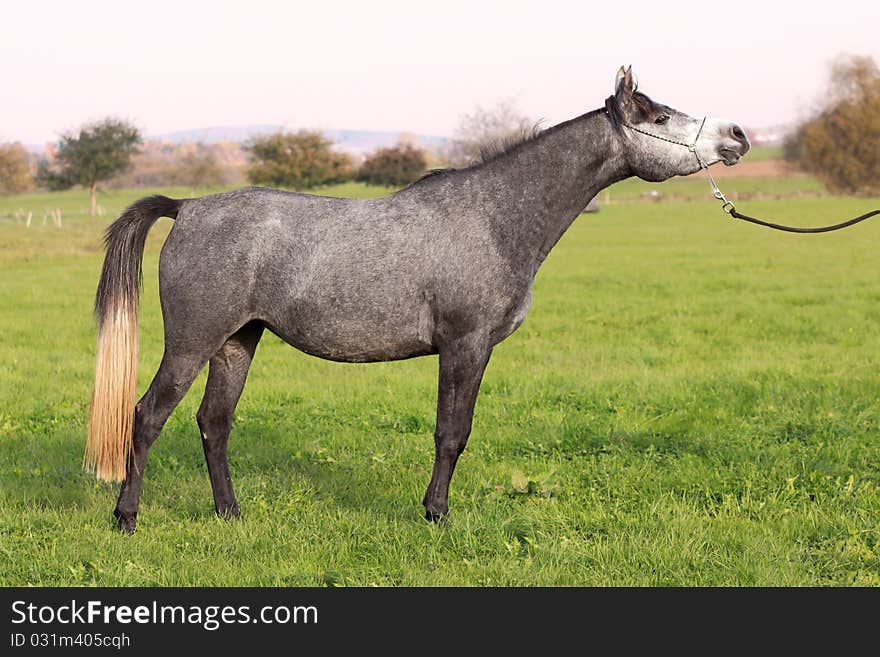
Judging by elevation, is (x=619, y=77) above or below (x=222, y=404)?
above

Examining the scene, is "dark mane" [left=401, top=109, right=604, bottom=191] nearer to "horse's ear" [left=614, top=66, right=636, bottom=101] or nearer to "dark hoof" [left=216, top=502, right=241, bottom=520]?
"horse's ear" [left=614, top=66, right=636, bottom=101]

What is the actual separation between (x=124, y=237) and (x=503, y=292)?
2.61m

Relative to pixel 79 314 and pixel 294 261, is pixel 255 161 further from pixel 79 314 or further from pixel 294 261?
pixel 294 261

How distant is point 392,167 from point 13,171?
103 feet

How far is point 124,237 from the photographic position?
19.4 feet

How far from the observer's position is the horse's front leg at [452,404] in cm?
550

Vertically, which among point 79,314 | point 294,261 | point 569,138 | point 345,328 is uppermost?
point 569,138

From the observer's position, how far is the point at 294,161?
2290 inches

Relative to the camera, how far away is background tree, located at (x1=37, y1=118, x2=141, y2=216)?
62875 mm

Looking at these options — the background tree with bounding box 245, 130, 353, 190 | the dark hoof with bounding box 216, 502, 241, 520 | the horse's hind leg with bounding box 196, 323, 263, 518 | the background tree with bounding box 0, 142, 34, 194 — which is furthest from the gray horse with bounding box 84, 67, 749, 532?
the background tree with bounding box 0, 142, 34, 194

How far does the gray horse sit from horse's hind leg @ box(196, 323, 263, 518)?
0.40 meters

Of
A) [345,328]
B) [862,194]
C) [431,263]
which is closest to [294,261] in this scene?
[345,328]

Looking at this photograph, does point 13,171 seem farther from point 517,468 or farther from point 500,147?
point 500,147

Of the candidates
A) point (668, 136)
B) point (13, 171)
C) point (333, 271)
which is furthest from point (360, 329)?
point (13, 171)
